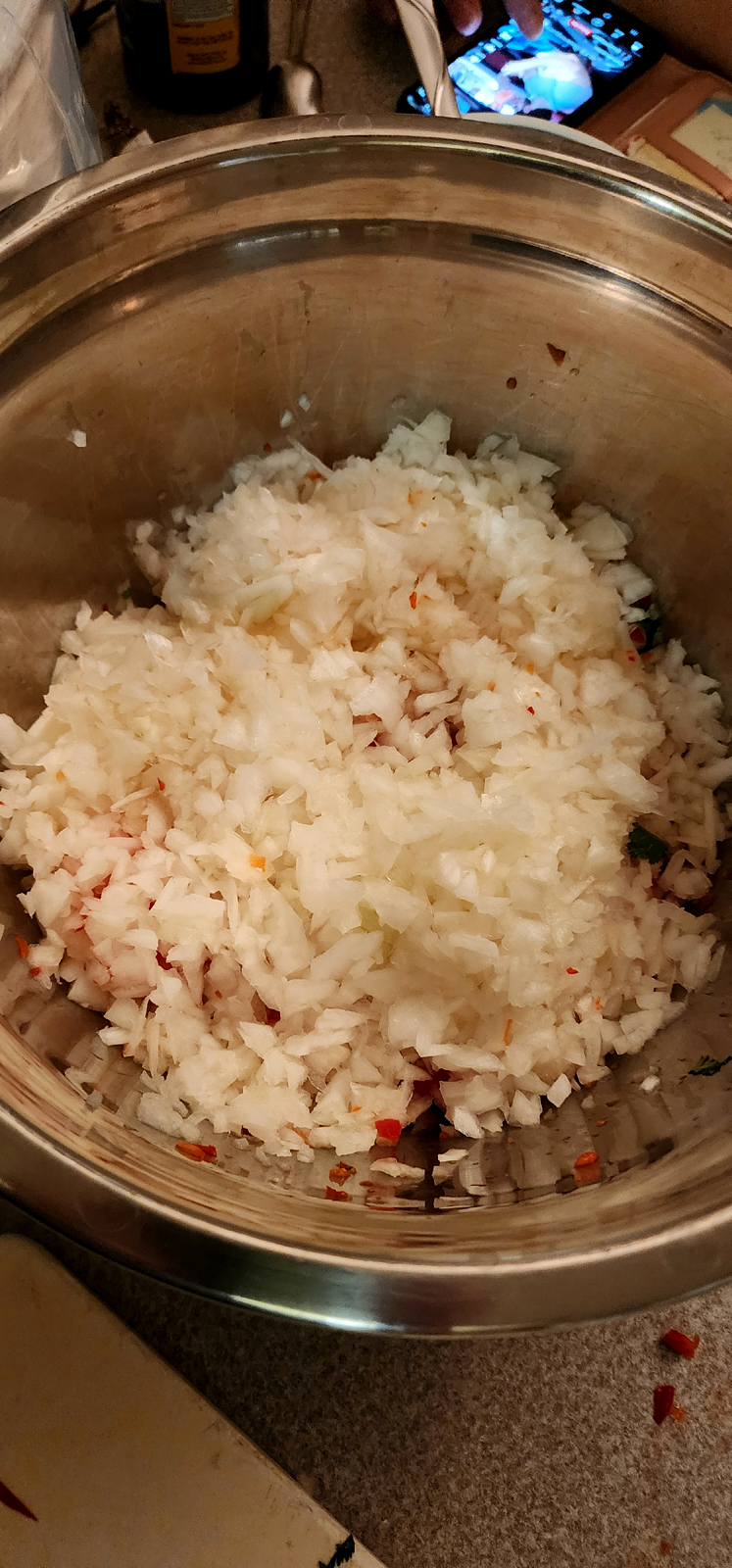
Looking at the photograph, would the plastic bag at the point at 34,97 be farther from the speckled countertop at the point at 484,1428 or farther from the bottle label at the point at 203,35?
the speckled countertop at the point at 484,1428

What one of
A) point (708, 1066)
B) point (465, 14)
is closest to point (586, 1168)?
point (708, 1066)

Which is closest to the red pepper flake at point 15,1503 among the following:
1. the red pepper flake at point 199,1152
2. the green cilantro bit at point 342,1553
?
the green cilantro bit at point 342,1553

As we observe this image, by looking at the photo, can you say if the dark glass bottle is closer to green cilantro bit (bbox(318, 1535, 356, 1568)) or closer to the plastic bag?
the plastic bag

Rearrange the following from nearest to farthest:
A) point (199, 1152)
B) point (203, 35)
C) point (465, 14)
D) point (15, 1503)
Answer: point (199, 1152)
point (15, 1503)
point (203, 35)
point (465, 14)

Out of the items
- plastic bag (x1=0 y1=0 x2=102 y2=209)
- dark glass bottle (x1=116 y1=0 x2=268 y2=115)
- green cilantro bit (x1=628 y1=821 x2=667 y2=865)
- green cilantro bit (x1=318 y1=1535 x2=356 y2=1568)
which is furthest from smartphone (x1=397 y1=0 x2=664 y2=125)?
green cilantro bit (x1=318 y1=1535 x2=356 y2=1568)

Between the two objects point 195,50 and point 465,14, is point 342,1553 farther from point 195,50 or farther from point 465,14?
point 465,14
